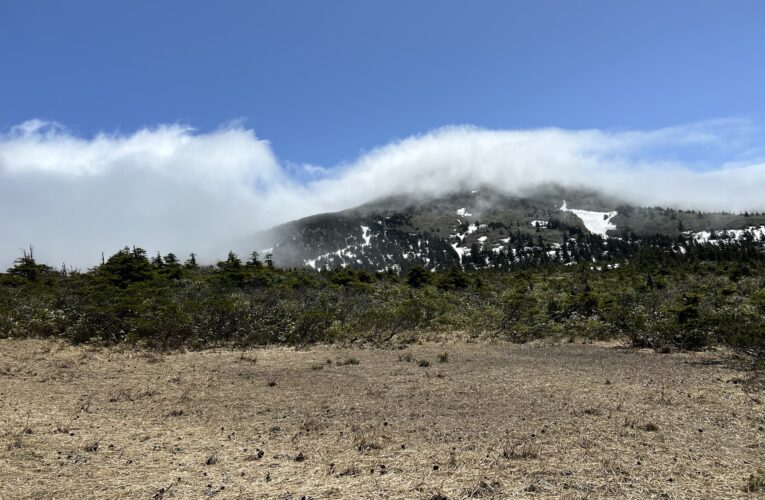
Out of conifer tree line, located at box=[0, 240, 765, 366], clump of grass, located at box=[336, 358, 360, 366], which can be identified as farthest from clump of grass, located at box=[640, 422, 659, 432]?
clump of grass, located at box=[336, 358, 360, 366]

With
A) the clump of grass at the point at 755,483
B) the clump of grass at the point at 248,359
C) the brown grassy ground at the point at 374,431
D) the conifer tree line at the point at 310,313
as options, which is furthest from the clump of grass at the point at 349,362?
the clump of grass at the point at 755,483

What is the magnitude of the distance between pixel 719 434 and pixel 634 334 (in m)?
14.3

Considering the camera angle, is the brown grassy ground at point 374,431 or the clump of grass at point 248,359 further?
the clump of grass at point 248,359

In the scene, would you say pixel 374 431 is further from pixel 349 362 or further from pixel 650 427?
pixel 349 362

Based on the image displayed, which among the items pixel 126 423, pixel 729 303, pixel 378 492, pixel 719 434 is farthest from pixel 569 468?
pixel 729 303

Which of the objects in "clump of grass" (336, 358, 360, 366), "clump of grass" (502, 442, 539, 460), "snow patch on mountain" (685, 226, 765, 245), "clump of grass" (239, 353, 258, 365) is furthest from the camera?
"snow patch on mountain" (685, 226, 765, 245)

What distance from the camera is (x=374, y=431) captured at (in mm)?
8844

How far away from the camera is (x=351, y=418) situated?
388 inches

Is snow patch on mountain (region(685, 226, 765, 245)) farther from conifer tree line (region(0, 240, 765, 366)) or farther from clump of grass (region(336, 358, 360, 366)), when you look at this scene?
clump of grass (region(336, 358, 360, 366))

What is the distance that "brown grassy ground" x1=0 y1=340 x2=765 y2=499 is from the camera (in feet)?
21.3

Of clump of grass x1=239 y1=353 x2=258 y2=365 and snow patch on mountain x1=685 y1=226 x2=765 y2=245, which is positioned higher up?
clump of grass x1=239 y1=353 x2=258 y2=365

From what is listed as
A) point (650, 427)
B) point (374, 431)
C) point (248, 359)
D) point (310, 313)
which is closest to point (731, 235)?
point (310, 313)

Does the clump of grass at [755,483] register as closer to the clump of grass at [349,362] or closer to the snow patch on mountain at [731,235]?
the clump of grass at [349,362]

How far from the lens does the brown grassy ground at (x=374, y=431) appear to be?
650cm
